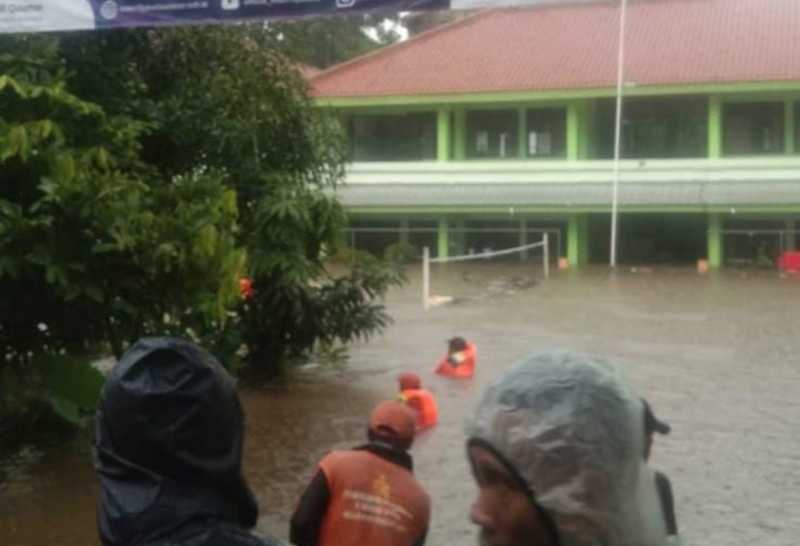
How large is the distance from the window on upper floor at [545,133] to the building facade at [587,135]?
0.04 meters

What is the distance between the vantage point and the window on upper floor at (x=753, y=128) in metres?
40.0

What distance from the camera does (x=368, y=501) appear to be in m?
5.49

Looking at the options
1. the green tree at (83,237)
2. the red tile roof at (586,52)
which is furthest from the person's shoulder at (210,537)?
the red tile roof at (586,52)

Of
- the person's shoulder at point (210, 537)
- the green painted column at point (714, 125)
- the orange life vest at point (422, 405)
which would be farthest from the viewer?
the green painted column at point (714, 125)

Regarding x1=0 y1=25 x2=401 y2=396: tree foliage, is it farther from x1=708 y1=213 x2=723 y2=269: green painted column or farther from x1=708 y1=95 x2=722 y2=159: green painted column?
x1=708 y1=95 x2=722 y2=159: green painted column

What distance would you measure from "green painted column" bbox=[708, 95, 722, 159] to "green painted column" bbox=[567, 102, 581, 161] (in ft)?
11.7

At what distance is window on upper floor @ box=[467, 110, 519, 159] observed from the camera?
42.3 meters

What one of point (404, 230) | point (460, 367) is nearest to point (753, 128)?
point (404, 230)

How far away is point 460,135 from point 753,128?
27.0 ft

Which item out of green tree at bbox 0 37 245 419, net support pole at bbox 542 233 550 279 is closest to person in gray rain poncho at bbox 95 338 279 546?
green tree at bbox 0 37 245 419

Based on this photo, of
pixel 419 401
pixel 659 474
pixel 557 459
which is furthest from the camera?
pixel 419 401

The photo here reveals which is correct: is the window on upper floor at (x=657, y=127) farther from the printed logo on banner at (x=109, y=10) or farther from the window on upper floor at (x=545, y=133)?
the printed logo on banner at (x=109, y=10)

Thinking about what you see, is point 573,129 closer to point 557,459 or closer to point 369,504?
point 369,504

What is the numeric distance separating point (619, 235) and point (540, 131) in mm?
3781
